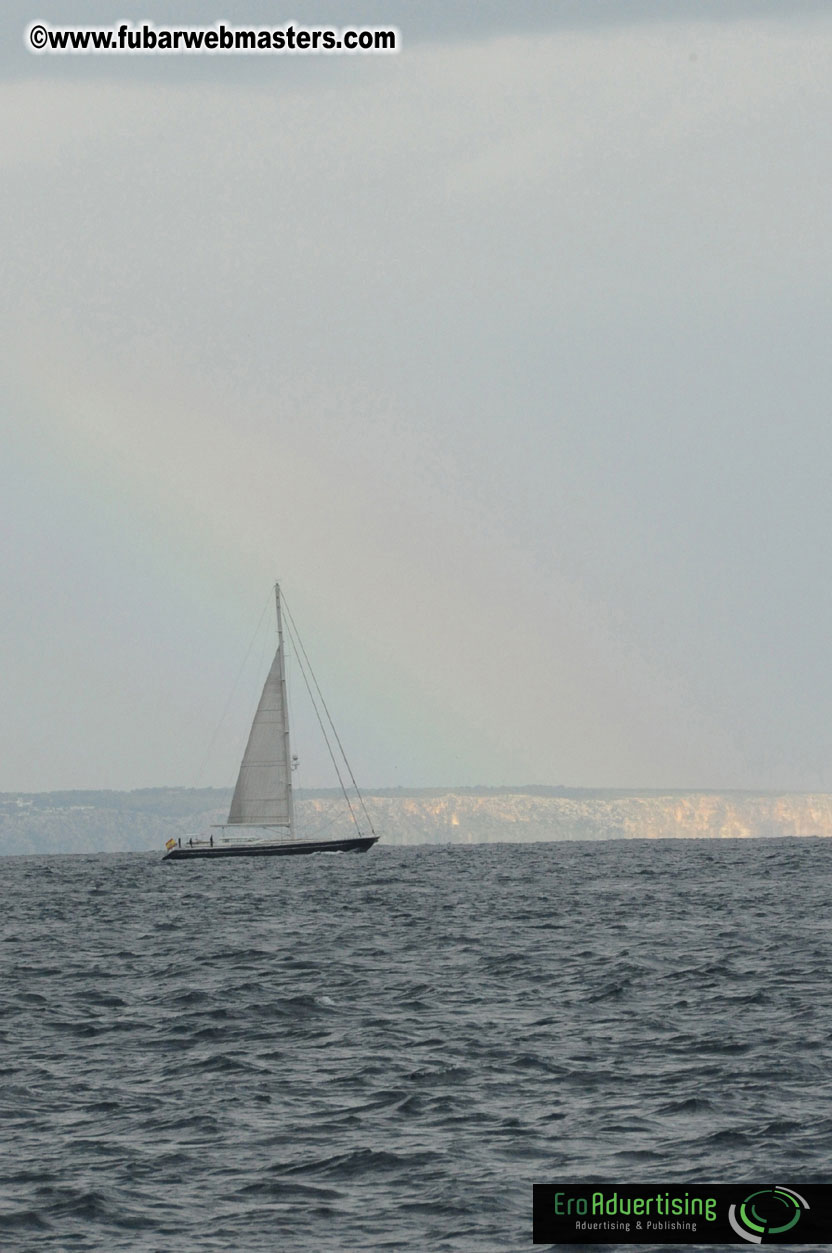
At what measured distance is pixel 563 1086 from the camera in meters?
25.2

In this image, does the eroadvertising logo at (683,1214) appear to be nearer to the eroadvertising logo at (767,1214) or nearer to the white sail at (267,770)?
the eroadvertising logo at (767,1214)

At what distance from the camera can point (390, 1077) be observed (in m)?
26.4

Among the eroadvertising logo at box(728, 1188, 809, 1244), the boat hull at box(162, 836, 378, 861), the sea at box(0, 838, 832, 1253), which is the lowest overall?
the eroadvertising logo at box(728, 1188, 809, 1244)

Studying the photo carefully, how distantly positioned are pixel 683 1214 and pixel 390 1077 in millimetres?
9464

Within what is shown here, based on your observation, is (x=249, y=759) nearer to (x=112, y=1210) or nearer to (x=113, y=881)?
(x=113, y=881)

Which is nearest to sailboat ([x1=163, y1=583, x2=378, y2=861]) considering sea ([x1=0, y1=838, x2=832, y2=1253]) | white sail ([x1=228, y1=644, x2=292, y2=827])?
white sail ([x1=228, y1=644, x2=292, y2=827])

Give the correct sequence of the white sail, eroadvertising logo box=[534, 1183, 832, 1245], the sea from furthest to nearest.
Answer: the white sail, the sea, eroadvertising logo box=[534, 1183, 832, 1245]

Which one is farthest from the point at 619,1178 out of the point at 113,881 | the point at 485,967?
the point at 113,881

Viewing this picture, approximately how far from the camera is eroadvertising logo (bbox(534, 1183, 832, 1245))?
17.3 m

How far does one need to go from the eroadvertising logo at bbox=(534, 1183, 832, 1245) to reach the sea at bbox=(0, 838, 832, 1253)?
0.36 m

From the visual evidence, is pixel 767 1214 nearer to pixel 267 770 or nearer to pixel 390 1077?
pixel 390 1077

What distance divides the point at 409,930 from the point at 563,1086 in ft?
103

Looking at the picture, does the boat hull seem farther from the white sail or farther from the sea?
the sea

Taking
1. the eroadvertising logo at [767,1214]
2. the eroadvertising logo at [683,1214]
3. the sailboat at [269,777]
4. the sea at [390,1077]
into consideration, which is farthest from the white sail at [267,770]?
the eroadvertising logo at [767,1214]
